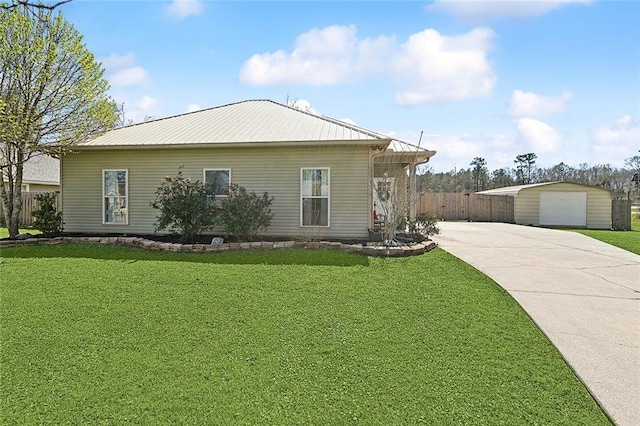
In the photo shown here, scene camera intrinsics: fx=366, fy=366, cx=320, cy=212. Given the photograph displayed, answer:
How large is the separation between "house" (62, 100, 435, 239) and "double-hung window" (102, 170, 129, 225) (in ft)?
0.10

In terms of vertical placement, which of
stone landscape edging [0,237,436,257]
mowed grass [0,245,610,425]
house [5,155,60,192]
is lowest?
mowed grass [0,245,610,425]

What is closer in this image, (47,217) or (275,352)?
(275,352)

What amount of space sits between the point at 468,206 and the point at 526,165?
2607cm

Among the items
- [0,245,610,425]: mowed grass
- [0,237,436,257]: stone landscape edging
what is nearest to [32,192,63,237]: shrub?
[0,237,436,257]: stone landscape edging

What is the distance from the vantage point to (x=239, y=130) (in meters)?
10.7

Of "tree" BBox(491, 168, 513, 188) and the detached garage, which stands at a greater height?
"tree" BBox(491, 168, 513, 188)

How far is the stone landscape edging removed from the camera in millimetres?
7738

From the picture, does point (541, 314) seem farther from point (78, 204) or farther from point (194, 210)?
point (78, 204)

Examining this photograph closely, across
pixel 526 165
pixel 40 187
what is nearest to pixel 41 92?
pixel 40 187

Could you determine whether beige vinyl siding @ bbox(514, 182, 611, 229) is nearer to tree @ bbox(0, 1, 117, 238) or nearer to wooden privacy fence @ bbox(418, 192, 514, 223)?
wooden privacy fence @ bbox(418, 192, 514, 223)

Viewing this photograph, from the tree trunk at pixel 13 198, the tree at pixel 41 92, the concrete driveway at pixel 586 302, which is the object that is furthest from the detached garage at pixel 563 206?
the tree trunk at pixel 13 198

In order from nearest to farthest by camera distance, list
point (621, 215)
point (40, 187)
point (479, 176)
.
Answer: point (621, 215)
point (40, 187)
point (479, 176)

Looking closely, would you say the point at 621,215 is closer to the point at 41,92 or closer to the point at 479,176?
the point at 479,176

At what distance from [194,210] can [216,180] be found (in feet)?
5.54
